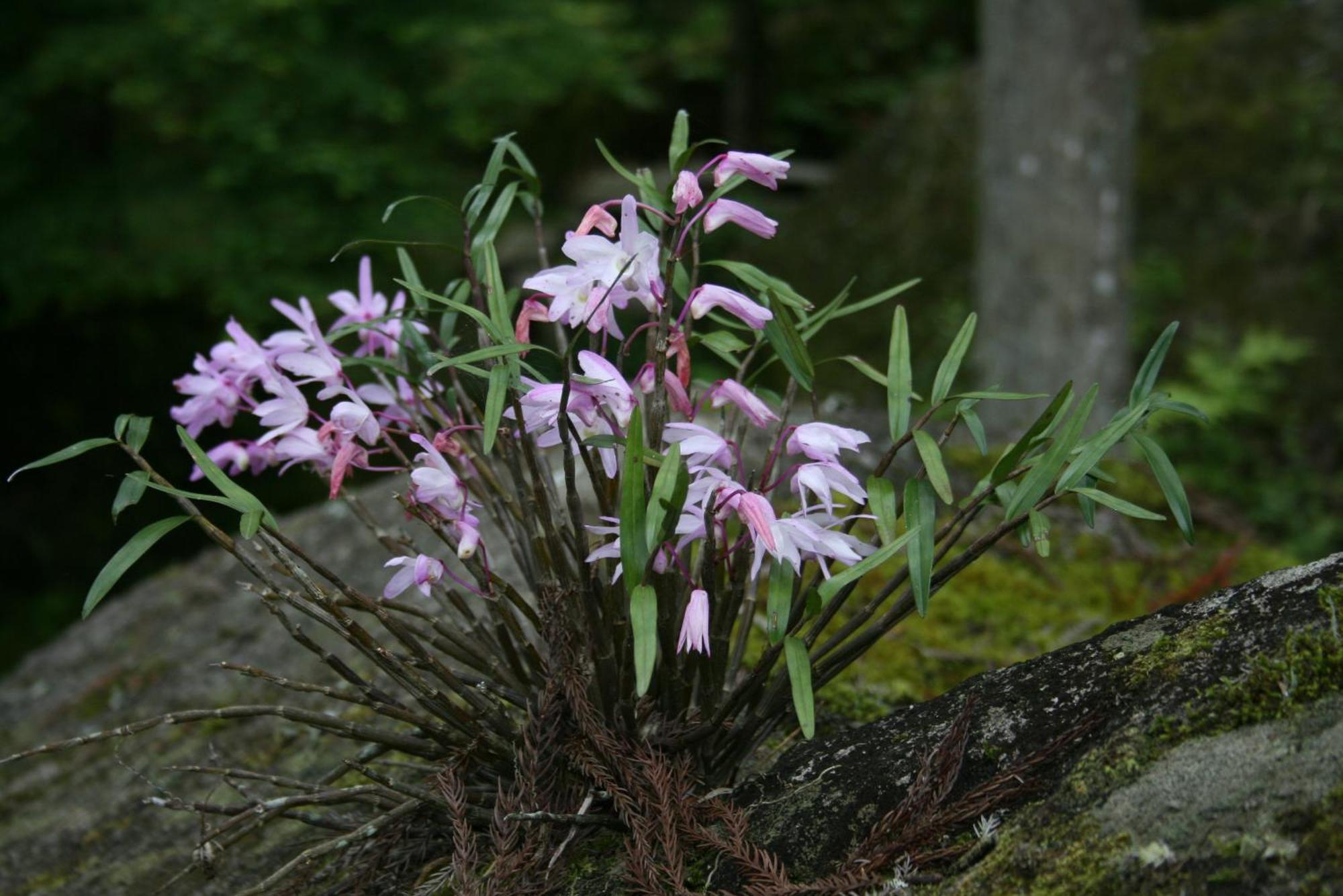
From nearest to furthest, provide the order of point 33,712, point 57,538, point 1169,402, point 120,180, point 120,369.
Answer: point 1169,402
point 33,712
point 120,180
point 120,369
point 57,538

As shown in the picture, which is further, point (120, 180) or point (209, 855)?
point (120, 180)

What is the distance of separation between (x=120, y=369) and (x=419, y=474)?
6.19 m

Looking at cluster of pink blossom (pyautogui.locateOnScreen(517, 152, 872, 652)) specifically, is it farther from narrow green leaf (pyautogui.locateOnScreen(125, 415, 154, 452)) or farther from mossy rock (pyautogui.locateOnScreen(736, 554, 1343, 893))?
narrow green leaf (pyautogui.locateOnScreen(125, 415, 154, 452))

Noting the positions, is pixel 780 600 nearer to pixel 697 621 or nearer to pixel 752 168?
pixel 697 621

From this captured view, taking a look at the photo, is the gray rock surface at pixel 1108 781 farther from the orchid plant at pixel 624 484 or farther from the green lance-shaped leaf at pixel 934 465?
the green lance-shaped leaf at pixel 934 465

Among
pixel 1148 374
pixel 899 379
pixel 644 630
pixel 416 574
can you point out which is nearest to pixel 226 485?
pixel 416 574

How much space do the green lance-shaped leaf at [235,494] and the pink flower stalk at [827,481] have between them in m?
0.60

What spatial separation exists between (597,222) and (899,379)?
453mm

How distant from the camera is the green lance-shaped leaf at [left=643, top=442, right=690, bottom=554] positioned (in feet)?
3.82

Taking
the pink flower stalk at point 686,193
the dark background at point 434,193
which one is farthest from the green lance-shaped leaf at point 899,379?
the dark background at point 434,193

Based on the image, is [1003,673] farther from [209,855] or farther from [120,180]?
[120,180]

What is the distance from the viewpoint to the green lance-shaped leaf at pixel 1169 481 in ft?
4.04

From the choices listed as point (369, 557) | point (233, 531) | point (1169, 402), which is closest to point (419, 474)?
point (1169, 402)

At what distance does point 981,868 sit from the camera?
118 cm
